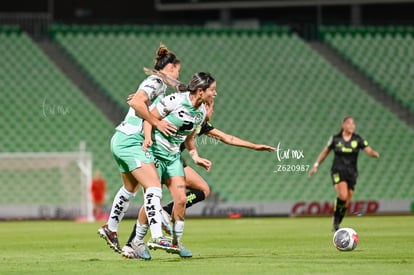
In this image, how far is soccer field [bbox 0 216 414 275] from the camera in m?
9.34

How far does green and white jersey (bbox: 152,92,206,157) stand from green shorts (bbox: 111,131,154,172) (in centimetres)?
20

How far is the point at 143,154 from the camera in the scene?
34.2 ft

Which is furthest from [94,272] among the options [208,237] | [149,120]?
[208,237]

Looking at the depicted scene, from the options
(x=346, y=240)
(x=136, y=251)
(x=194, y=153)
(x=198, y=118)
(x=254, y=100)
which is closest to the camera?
(x=198, y=118)

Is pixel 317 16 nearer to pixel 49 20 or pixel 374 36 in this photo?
pixel 374 36

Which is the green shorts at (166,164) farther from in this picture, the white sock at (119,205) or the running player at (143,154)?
the white sock at (119,205)

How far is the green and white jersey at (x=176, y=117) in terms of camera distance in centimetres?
1048

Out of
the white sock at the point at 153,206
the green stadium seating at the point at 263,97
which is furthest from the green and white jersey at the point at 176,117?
the green stadium seating at the point at 263,97

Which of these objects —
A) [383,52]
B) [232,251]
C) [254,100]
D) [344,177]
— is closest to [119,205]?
[232,251]

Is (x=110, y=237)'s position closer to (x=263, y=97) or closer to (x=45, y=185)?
(x=45, y=185)

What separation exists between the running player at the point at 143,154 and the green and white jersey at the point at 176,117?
110 mm

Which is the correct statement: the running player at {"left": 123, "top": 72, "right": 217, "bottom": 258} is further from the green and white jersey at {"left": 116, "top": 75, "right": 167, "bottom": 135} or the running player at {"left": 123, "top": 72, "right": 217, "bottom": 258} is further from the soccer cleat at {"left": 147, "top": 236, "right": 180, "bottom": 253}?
the soccer cleat at {"left": 147, "top": 236, "right": 180, "bottom": 253}

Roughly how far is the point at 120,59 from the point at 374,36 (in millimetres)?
8121

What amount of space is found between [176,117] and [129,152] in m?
0.63
